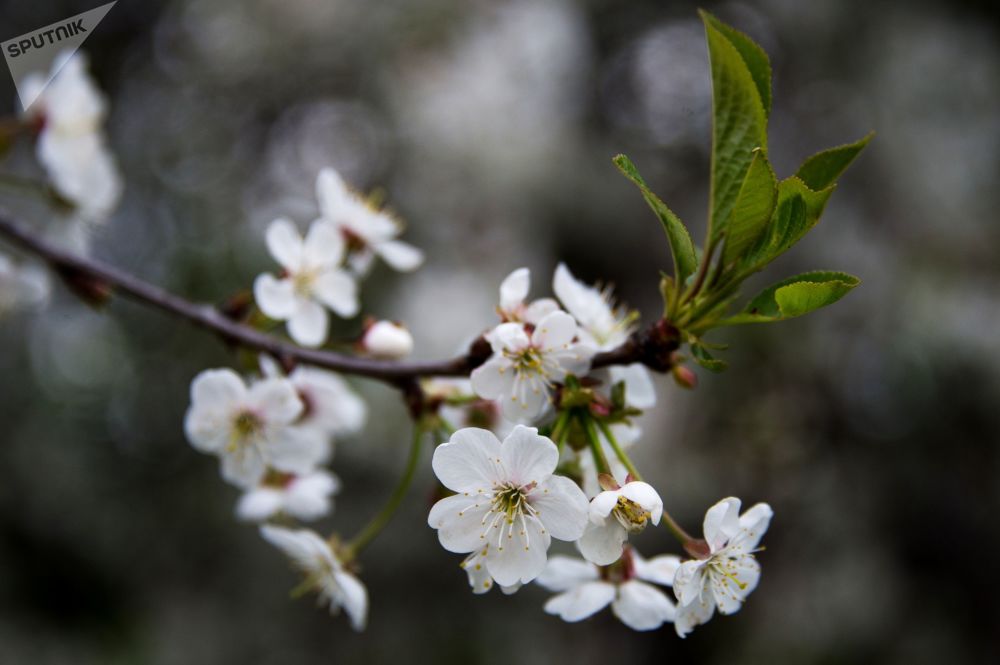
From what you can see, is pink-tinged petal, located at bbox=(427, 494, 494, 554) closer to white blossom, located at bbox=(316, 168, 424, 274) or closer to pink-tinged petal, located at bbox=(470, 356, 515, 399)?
pink-tinged petal, located at bbox=(470, 356, 515, 399)

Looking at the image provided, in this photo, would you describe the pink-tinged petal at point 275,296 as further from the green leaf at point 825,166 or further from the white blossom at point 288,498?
the green leaf at point 825,166

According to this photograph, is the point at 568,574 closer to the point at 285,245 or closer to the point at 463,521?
the point at 463,521

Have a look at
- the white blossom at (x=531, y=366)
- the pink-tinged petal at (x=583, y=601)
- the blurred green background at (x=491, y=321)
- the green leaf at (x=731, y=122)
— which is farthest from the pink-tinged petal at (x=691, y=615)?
the blurred green background at (x=491, y=321)

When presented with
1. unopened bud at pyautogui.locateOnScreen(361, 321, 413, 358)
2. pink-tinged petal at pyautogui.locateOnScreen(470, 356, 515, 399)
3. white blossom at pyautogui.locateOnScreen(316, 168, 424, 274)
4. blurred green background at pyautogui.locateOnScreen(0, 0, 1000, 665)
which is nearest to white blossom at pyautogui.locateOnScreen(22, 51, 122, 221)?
white blossom at pyautogui.locateOnScreen(316, 168, 424, 274)

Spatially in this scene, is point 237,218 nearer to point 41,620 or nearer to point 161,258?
point 161,258

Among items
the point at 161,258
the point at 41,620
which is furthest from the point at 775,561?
the point at 41,620

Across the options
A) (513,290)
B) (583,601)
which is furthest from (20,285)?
(583,601)
